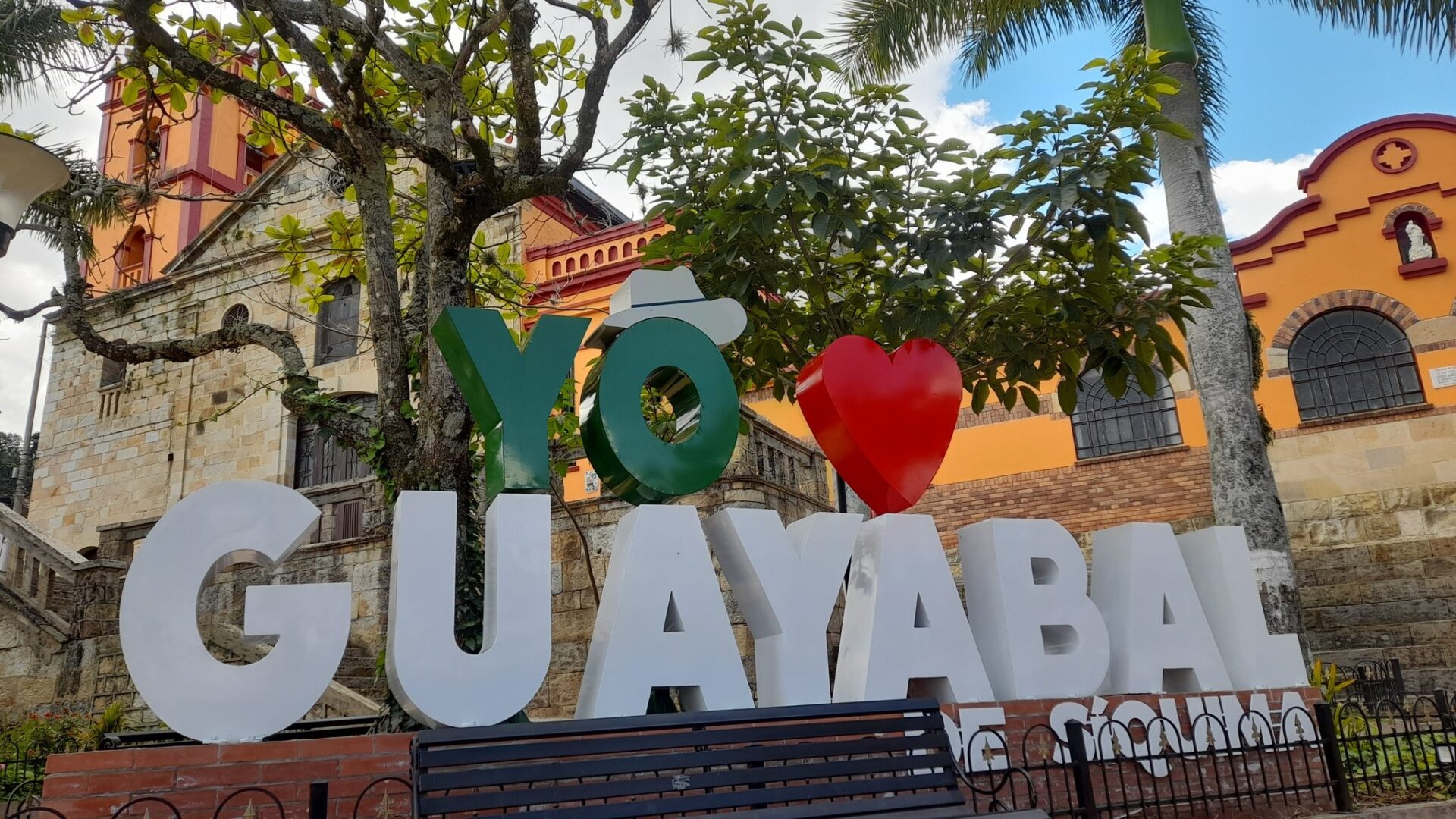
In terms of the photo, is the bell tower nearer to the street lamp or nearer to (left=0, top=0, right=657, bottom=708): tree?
(left=0, top=0, right=657, bottom=708): tree

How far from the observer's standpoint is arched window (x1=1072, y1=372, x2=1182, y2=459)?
45.9 ft

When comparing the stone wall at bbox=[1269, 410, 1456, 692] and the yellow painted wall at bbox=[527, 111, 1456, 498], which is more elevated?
the yellow painted wall at bbox=[527, 111, 1456, 498]

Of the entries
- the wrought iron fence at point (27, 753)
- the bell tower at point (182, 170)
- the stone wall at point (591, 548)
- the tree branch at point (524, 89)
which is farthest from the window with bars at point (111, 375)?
the tree branch at point (524, 89)

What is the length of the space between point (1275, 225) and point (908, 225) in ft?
31.6

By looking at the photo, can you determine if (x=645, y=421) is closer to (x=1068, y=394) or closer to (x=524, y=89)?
(x=524, y=89)

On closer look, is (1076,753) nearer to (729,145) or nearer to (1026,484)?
(729,145)

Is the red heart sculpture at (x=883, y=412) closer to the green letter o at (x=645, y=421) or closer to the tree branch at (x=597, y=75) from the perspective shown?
the green letter o at (x=645, y=421)

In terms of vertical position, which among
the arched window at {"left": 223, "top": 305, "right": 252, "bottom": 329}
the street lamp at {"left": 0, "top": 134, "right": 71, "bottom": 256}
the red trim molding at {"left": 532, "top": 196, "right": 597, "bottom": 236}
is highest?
the red trim molding at {"left": 532, "top": 196, "right": 597, "bottom": 236}

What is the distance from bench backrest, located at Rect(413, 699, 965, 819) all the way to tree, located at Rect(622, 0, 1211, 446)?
9.06 feet

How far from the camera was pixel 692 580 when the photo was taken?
17.1 ft

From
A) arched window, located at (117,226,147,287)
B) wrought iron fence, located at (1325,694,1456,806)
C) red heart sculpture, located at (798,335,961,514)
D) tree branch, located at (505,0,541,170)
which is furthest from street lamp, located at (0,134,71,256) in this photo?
arched window, located at (117,226,147,287)

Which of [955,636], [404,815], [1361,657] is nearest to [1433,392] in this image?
[1361,657]

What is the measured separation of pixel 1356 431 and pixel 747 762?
11872 mm

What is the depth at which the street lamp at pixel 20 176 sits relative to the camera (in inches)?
194
